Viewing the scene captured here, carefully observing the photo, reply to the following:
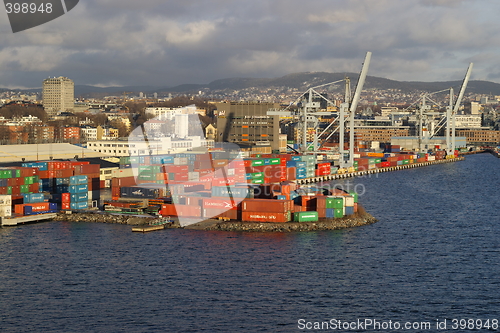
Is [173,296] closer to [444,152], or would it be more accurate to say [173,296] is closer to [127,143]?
[127,143]

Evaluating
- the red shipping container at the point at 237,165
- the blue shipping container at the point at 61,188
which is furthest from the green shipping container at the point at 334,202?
the blue shipping container at the point at 61,188

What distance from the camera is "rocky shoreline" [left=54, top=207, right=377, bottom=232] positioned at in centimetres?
1617

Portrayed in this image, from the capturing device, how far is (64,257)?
1380cm

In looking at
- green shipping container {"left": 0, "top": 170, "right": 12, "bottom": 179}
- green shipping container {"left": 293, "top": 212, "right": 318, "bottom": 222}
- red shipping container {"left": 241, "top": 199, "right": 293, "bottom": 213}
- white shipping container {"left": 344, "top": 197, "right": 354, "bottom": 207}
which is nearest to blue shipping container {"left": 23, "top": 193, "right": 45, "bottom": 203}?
green shipping container {"left": 0, "top": 170, "right": 12, "bottom": 179}

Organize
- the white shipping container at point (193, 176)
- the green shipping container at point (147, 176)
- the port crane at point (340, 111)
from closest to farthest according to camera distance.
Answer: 1. the green shipping container at point (147, 176)
2. the white shipping container at point (193, 176)
3. the port crane at point (340, 111)

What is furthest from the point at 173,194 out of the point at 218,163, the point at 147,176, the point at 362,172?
the point at 362,172

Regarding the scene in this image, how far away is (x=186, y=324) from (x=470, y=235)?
31.6 ft

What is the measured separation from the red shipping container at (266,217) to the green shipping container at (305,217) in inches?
8.7

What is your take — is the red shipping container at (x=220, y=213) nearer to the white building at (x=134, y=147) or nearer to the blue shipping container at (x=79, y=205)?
the blue shipping container at (x=79, y=205)

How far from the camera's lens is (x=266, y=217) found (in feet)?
54.2

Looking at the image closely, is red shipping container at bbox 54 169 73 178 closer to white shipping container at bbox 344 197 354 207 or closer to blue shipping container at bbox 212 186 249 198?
blue shipping container at bbox 212 186 249 198

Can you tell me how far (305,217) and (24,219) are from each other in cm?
779

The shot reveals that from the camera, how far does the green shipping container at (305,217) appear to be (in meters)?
16.5

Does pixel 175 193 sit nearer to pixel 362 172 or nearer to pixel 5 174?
pixel 5 174
